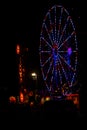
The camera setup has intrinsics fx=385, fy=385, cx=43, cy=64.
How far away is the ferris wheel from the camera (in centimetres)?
1591

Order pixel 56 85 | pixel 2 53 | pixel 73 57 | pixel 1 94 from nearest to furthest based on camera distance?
1. pixel 1 94
2. pixel 56 85
3. pixel 73 57
4. pixel 2 53

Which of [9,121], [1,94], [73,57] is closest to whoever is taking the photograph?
[9,121]

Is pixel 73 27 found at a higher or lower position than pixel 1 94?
higher

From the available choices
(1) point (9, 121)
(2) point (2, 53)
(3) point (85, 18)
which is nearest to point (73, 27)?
(3) point (85, 18)

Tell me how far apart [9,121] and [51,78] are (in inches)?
419

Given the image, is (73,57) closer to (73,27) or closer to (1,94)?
(73,27)

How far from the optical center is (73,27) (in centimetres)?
1722

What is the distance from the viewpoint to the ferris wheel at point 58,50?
15906 millimetres

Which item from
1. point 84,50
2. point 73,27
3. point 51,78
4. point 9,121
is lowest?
point 9,121

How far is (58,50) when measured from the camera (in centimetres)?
1611

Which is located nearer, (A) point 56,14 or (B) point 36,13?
(A) point 56,14

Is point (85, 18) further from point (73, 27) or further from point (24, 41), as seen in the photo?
point (24, 41)

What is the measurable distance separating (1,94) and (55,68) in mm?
2463

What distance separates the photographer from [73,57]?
18.0 meters
